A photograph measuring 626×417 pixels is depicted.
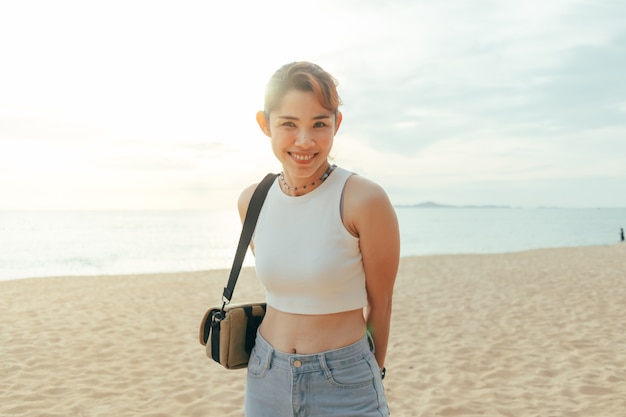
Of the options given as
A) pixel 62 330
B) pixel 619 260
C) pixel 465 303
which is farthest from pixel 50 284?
pixel 619 260

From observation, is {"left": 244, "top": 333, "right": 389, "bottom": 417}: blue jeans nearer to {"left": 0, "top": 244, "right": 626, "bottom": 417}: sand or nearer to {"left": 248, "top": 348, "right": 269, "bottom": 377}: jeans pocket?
{"left": 248, "top": 348, "right": 269, "bottom": 377}: jeans pocket

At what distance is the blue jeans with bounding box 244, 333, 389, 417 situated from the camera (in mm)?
1718

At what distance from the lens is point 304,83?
1.75 m

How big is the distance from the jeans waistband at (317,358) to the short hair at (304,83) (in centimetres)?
84

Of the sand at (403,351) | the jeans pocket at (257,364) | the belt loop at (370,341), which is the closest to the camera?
the jeans pocket at (257,364)

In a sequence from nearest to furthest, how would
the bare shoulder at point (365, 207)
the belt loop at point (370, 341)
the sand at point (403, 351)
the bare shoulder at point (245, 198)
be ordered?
the bare shoulder at point (365, 207) → the belt loop at point (370, 341) → the bare shoulder at point (245, 198) → the sand at point (403, 351)

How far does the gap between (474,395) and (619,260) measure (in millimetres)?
17319

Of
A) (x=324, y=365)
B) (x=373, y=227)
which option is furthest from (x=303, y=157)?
(x=324, y=365)

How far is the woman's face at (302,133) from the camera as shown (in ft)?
5.76

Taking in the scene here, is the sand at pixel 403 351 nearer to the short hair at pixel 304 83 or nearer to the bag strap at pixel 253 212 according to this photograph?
the bag strap at pixel 253 212

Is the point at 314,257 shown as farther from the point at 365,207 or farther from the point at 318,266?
the point at 365,207

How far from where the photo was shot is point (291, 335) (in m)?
1.81

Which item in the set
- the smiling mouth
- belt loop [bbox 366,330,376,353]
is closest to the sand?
belt loop [bbox 366,330,376,353]

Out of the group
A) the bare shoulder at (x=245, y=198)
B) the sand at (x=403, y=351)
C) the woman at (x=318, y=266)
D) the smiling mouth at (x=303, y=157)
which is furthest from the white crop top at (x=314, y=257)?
the sand at (x=403, y=351)
